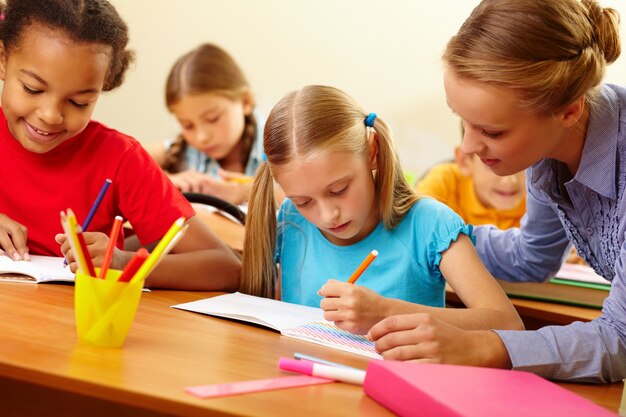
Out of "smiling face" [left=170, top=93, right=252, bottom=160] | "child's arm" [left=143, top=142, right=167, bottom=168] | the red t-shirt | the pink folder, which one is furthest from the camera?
"child's arm" [left=143, top=142, right=167, bottom=168]

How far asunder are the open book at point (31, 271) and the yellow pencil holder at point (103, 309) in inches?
13.5

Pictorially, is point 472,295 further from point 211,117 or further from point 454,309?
point 211,117

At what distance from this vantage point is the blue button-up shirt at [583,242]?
1062 mm

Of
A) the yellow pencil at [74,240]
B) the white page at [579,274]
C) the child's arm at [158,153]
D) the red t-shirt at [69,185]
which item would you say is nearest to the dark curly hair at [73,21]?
the red t-shirt at [69,185]

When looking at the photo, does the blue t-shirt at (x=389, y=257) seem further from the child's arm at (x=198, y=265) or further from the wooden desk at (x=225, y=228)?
the wooden desk at (x=225, y=228)

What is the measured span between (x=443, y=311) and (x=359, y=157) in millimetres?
342

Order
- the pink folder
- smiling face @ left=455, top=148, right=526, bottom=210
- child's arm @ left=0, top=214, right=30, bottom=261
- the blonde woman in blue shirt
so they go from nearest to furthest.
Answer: the pink folder < the blonde woman in blue shirt < child's arm @ left=0, top=214, right=30, bottom=261 < smiling face @ left=455, top=148, right=526, bottom=210

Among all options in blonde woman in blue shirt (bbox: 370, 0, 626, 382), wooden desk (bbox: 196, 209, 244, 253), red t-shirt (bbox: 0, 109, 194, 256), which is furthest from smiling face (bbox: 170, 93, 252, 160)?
blonde woman in blue shirt (bbox: 370, 0, 626, 382)

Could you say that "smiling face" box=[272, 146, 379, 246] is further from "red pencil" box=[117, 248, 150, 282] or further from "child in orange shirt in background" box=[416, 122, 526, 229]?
"child in orange shirt in background" box=[416, 122, 526, 229]

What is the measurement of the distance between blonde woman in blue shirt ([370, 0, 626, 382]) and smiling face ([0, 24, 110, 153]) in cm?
62

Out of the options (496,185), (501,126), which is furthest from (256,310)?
(496,185)

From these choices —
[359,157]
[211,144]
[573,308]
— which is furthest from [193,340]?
[211,144]

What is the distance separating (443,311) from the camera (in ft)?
3.99

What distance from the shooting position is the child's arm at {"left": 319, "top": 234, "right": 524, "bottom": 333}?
3.60 ft
